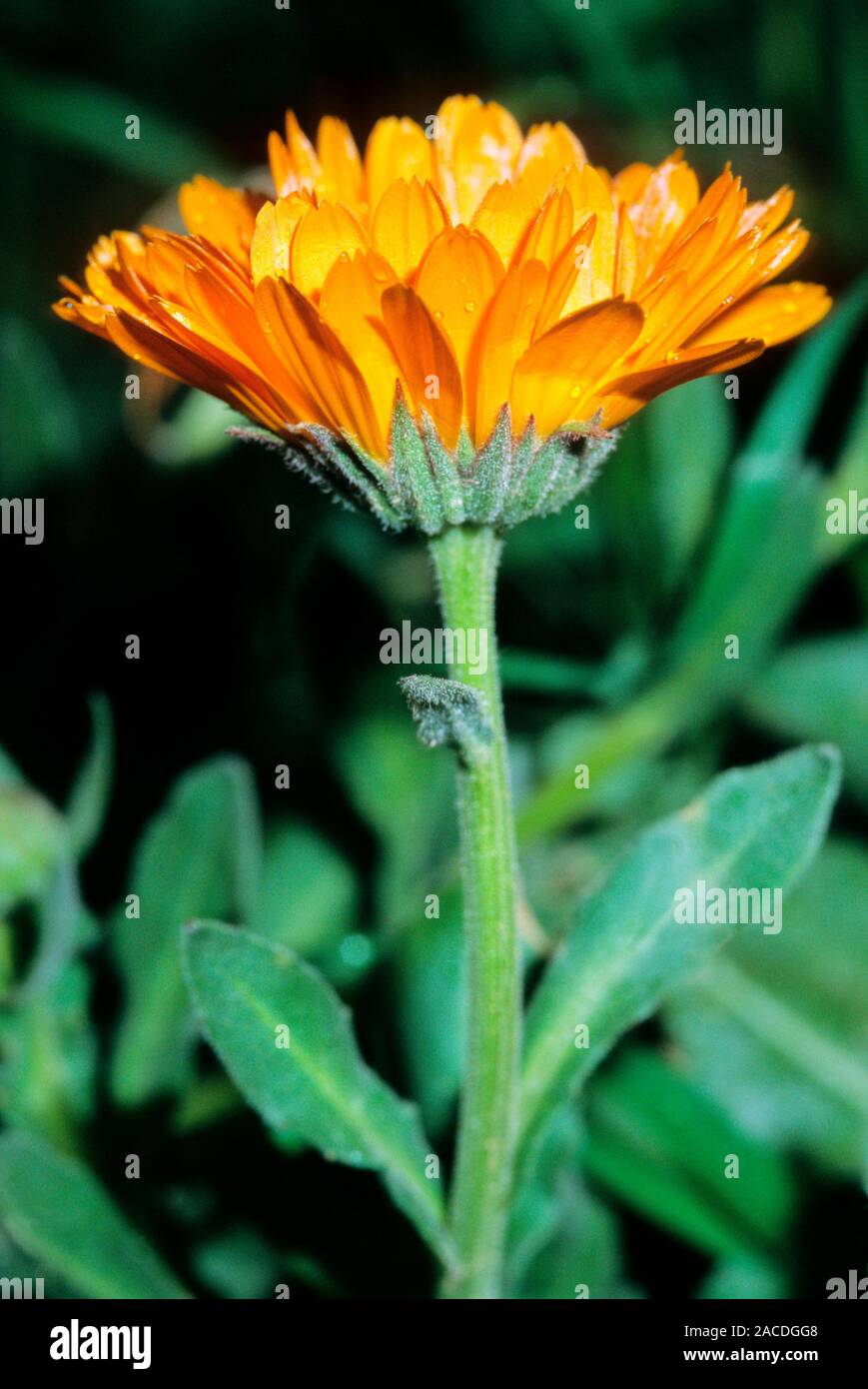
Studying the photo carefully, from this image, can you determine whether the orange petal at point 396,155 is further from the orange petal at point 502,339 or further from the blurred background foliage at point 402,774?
the blurred background foliage at point 402,774

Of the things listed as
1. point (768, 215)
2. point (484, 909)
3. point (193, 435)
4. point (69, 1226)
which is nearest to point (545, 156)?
point (768, 215)

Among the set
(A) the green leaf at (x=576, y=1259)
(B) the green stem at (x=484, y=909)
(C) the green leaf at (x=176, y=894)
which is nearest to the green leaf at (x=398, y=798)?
(C) the green leaf at (x=176, y=894)

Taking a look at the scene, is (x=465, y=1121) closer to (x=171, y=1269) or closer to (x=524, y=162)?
(x=171, y=1269)

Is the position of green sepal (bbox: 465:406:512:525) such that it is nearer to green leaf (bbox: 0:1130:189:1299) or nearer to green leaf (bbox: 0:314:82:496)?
green leaf (bbox: 0:1130:189:1299)

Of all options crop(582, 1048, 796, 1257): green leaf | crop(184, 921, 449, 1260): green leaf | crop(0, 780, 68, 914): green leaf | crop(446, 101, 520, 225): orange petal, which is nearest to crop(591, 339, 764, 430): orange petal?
crop(446, 101, 520, 225): orange petal

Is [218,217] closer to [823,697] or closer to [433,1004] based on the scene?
[433,1004]

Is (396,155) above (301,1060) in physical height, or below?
above

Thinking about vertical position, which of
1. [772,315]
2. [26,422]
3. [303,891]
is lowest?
[303,891]
